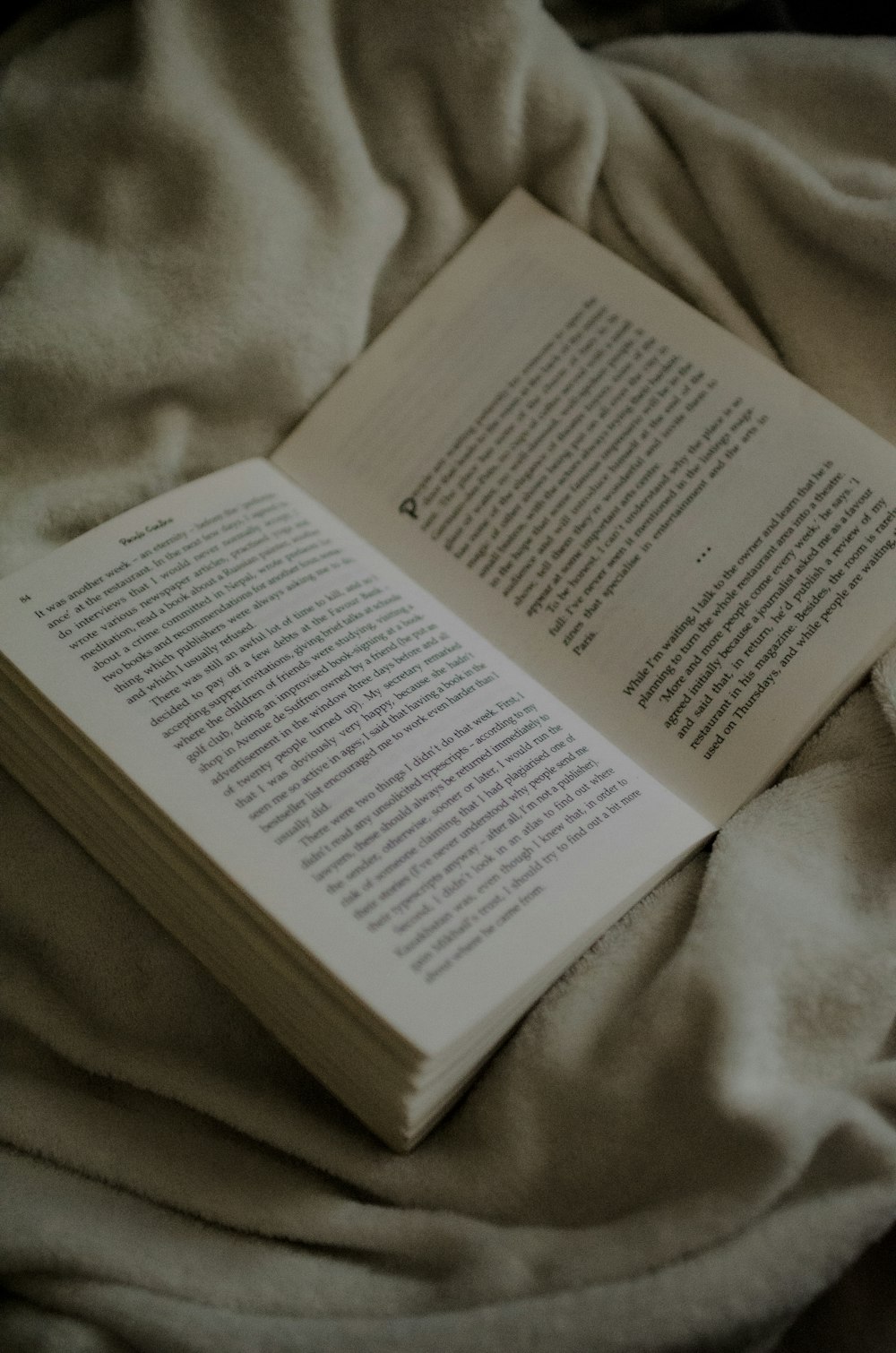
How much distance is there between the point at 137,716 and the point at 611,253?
1.42 feet

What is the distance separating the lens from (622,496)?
597 mm

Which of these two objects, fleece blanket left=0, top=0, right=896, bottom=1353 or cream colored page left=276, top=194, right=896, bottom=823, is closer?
fleece blanket left=0, top=0, right=896, bottom=1353

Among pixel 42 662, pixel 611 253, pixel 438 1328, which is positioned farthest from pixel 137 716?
pixel 611 253

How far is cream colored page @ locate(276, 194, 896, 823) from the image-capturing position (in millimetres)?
547

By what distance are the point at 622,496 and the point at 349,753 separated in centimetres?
23

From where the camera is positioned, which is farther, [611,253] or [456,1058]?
[611,253]

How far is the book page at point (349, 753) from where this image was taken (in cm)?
45

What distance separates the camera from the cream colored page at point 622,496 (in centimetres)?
55

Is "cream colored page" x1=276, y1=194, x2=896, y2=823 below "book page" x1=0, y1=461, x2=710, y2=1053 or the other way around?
the other way around

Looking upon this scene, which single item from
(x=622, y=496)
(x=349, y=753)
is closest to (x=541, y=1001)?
(x=349, y=753)

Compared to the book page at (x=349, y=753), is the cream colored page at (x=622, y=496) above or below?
above

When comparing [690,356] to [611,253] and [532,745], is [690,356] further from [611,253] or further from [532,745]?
[532,745]

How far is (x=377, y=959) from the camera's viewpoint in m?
0.44

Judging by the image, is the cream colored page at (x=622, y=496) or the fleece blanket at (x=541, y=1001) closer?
the fleece blanket at (x=541, y=1001)
